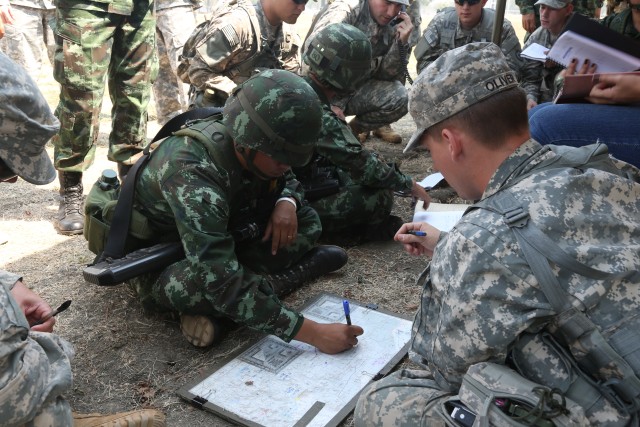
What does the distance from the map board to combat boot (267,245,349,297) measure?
0.46 m

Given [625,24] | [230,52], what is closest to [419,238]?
[625,24]

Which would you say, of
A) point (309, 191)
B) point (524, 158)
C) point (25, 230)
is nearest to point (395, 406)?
point (524, 158)

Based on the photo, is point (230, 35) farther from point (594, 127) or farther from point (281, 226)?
point (594, 127)

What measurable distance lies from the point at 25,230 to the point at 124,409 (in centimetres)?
227

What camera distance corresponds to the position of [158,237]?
3.08 meters

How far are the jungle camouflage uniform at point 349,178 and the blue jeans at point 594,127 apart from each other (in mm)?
1236

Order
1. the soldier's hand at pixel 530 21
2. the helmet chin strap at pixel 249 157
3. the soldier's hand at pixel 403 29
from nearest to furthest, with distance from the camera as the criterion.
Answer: the helmet chin strap at pixel 249 157 → the soldier's hand at pixel 403 29 → the soldier's hand at pixel 530 21

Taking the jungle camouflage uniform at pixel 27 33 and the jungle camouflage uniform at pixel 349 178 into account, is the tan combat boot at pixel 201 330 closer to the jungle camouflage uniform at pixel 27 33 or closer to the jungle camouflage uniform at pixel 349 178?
the jungle camouflage uniform at pixel 349 178

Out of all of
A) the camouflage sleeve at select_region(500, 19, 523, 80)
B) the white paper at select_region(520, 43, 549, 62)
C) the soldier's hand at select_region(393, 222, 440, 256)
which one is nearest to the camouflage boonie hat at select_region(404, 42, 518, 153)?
the soldier's hand at select_region(393, 222, 440, 256)

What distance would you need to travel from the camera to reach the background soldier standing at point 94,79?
4.00 m

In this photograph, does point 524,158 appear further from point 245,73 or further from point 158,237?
point 245,73

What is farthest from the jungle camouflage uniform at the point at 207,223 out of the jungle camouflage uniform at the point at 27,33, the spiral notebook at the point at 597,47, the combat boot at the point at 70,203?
the jungle camouflage uniform at the point at 27,33

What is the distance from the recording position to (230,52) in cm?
467

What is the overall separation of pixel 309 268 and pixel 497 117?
6.09 ft
